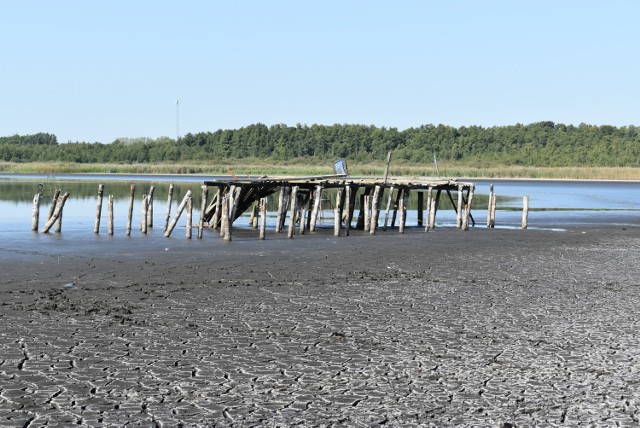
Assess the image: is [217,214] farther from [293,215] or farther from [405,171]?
[405,171]

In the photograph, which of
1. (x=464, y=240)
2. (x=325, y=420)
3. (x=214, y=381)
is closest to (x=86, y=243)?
(x=464, y=240)

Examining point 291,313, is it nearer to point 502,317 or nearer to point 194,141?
point 502,317

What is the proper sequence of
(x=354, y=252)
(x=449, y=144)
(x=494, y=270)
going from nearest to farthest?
(x=494, y=270)
(x=354, y=252)
(x=449, y=144)

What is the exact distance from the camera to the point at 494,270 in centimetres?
2000

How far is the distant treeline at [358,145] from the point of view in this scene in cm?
14588

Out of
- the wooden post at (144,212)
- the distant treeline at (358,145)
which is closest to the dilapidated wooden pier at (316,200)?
Result: the wooden post at (144,212)

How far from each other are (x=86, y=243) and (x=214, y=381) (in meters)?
16.5

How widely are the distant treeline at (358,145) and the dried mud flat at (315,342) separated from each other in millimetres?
119200

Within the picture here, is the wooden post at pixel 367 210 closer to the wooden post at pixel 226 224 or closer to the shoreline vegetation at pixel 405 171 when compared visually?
the wooden post at pixel 226 224

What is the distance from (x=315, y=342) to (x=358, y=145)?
150842 millimetres

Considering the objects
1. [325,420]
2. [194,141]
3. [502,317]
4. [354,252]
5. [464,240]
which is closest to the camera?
[325,420]

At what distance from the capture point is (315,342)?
11852 millimetres

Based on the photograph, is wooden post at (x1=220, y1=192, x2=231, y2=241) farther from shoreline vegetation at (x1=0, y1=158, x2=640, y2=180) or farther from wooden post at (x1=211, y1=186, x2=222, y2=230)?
shoreline vegetation at (x1=0, y1=158, x2=640, y2=180)

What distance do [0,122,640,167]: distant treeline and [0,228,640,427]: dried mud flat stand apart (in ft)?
391
